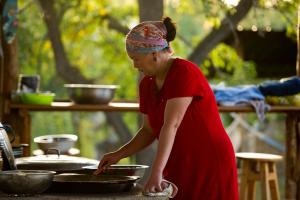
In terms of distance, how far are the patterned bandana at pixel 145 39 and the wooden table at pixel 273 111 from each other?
299 centimetres

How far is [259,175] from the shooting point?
6906mm

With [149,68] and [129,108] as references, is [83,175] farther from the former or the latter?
[129,108]

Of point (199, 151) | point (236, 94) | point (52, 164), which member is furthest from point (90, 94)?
point (199, 151)

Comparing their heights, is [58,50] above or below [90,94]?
above

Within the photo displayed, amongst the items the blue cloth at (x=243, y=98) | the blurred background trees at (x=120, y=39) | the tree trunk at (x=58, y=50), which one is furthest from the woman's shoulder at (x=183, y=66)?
the tree trunk at (x=58, y=50)

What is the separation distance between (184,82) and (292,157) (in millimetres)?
3803

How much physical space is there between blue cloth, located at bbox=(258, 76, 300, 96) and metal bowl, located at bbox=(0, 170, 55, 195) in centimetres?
390

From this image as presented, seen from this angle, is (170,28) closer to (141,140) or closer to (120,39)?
(141,140)

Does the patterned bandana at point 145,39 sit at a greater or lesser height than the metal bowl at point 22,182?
greater

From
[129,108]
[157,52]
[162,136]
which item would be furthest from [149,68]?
[129,108]

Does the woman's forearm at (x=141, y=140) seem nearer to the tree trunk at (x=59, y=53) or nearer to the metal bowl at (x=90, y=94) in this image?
the metal bowl at (x=90, y=94)

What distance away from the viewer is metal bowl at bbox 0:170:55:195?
306 centimetres

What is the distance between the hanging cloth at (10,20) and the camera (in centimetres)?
663

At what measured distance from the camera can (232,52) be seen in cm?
1098
